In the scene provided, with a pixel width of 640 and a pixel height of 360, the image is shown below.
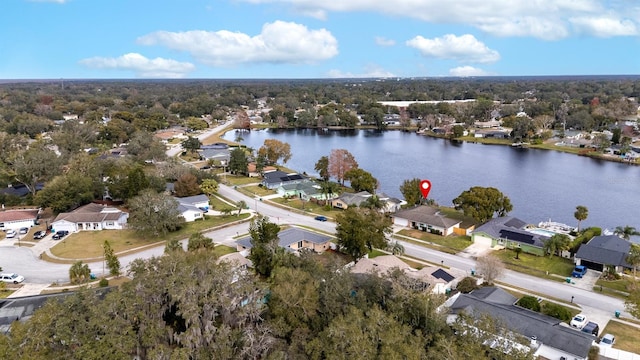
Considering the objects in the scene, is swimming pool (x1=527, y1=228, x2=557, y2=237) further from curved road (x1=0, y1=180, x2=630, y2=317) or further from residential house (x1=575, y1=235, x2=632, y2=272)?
curved road (x1=0, y1=180, x2=630, y2=317)

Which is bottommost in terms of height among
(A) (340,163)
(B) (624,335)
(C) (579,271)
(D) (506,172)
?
(B) (624,335)

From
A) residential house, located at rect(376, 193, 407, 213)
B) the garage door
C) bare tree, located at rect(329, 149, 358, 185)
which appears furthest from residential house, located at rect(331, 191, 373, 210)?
the garage door

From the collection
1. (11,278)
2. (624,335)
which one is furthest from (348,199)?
(11,278)

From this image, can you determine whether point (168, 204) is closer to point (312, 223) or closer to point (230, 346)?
point (312, 223)

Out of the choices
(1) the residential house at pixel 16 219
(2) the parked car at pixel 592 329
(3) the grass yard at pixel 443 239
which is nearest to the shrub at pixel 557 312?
(2) the parked car at pixel 592 329

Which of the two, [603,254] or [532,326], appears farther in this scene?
[603,254]

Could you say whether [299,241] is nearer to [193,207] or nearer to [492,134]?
[193,207]

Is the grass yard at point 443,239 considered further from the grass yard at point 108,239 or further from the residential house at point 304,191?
the grass yard at point 108,239
